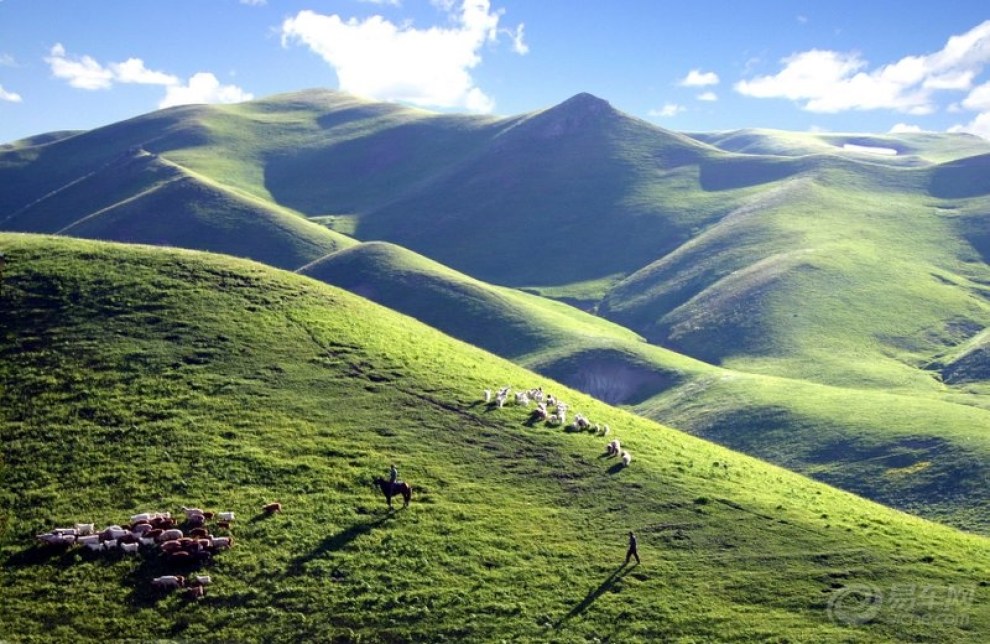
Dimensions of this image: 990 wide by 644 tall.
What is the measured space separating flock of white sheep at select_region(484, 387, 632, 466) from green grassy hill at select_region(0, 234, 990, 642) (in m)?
1.16

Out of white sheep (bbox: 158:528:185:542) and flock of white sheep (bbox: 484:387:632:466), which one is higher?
flock of white sheep (bbox: 484:387:632:466)

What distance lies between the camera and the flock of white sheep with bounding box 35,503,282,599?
36.1 m

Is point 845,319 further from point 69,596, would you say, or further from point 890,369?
point 69,596

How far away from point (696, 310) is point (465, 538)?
160 m

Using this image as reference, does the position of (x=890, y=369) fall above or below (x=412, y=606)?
below

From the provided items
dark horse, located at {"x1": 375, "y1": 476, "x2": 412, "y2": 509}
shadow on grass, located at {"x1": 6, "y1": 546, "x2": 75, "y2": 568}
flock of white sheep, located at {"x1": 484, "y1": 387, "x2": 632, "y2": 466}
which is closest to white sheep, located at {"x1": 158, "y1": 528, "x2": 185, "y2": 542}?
shadow on grass, located at {"x1": 6, "y1": 546, "x2": 75, "y2": 568}

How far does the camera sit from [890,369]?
145 meters

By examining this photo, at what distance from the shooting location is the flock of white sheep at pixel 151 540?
1420 inches

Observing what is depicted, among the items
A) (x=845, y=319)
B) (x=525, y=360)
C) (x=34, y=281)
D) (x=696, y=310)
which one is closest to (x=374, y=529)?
(x=34, y=281)

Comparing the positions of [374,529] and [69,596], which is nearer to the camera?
[69,596]

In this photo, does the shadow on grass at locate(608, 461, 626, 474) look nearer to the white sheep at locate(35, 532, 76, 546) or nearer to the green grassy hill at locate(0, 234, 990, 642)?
the green grassy hill at locate(0, 234, 990, 642)

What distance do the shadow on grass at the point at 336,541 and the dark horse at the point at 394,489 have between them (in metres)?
0.91

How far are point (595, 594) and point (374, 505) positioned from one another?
12079 mm

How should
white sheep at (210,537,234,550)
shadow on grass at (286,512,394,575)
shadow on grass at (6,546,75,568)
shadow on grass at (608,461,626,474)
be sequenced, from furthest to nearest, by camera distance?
shadow on grass at (608,461,626,474)
white sheep at (210,537,234,550)
shadow on grass at (286,512,394,575)
shadow on grass at (6,546,75,568)
